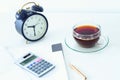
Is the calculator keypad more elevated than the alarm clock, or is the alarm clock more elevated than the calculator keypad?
the alarm clock

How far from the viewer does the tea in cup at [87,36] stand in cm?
93

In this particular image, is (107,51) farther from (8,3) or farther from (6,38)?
(8,3)

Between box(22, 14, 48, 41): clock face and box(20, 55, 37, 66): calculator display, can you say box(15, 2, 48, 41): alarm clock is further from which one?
box(20, 55, 37, 66): calculator display

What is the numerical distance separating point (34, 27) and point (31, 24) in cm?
2

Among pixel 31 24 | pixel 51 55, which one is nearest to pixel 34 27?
pixel 31 24

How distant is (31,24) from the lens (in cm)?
100

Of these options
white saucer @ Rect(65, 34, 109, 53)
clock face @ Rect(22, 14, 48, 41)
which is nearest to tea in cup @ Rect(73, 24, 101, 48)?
white saucer @ Rect(65, 34, 109, 53)

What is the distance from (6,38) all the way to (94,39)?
1.16 ft

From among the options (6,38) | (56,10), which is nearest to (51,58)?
(6,38)

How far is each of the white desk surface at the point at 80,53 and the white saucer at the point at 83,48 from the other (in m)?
0.01

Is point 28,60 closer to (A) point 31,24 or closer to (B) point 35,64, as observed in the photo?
(B) point 35,64

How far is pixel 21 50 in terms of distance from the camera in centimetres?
98

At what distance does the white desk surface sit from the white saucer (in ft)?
0.04

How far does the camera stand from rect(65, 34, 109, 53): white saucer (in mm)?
951
